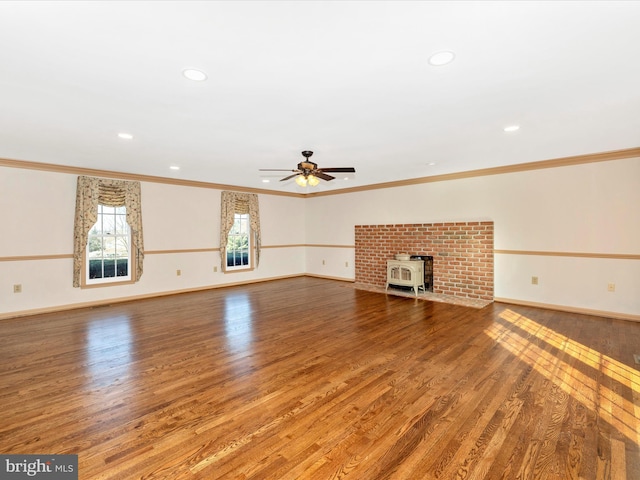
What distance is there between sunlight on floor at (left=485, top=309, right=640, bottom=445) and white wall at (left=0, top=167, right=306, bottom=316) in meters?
5.81

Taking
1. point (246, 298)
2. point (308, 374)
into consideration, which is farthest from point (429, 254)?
point (308, 374)

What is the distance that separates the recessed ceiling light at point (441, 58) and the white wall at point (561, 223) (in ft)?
13.5

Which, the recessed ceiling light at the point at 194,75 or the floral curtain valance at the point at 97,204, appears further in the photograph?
the floral curtain valance at the point at 97,204

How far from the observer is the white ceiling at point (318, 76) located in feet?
5.44

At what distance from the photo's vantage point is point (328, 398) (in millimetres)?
2389

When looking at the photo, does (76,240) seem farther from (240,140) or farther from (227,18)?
(227,18)

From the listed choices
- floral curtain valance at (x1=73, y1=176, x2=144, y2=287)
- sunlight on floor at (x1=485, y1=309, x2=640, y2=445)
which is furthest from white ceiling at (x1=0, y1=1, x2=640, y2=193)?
sunlight on floor at (x1=485, y1=309, x2=640, y2=445)

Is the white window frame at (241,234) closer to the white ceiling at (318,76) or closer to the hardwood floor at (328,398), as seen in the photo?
the hardwood floor at (328,398)

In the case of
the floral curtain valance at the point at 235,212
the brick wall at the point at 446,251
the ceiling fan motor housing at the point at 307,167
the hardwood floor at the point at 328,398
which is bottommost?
the hardwood floor at the point at 328,398

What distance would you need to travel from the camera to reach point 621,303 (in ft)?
14.5

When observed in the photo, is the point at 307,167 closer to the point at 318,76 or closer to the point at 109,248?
the point at 318,76

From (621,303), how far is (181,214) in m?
8.00

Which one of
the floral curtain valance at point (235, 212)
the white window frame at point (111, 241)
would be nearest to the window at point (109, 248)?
the white window frame at point (111, 241)

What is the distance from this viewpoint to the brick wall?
5.65 meters
